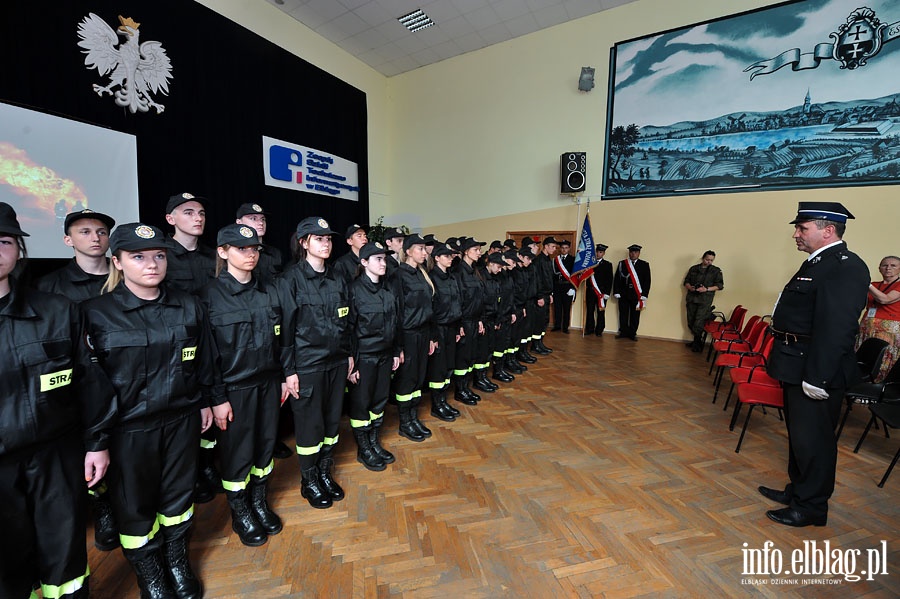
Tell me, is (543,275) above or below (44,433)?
above

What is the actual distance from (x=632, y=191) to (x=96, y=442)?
7640mm

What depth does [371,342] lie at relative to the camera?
261 centimetres

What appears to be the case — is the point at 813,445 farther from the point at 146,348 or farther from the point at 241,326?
the point at 146,348

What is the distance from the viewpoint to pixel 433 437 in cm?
317

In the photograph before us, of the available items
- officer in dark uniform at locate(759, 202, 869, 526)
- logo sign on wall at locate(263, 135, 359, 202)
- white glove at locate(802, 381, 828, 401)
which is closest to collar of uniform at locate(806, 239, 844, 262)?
officer in dark uniform at locate(759, 202, 869, 526)

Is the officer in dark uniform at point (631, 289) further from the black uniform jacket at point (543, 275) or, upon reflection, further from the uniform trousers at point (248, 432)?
the uniform trousers at point (248, 432)

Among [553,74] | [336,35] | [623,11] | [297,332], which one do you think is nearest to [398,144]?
[336,35]

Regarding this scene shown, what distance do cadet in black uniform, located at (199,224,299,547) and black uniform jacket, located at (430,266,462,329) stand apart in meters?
1.59

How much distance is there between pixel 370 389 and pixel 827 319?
104 inches

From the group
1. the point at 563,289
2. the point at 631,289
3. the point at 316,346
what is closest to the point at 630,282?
the point at 631,289

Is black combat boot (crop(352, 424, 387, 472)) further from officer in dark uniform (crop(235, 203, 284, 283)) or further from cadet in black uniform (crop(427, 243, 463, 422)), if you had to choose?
officer in dark uniform (crop(235, 203, 284, 283))

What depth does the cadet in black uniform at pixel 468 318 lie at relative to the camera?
12.6 ft

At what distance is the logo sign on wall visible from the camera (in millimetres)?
6426

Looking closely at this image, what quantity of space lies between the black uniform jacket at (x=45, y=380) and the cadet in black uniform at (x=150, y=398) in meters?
0.09
